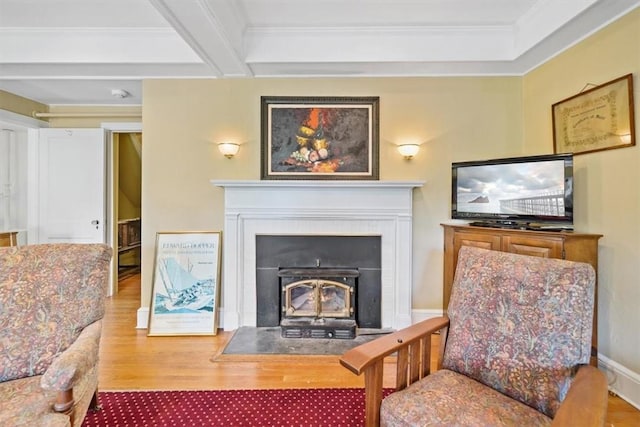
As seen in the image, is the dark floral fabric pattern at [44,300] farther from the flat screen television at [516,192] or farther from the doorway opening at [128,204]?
the doorway opening at [128,204]

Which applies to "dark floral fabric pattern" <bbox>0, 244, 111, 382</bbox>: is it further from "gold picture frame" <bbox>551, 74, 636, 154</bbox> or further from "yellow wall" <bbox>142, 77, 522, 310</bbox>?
"gold picture frame" <bbox>551, 74, 636, 154</bbox>

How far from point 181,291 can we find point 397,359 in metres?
2.39

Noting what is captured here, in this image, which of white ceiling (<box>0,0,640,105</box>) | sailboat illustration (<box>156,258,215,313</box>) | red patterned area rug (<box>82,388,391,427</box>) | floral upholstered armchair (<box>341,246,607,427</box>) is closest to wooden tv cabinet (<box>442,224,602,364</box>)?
floral upholstered armchair (<box>341,246,607,427</box>)

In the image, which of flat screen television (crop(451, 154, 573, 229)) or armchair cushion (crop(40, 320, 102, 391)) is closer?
armchair cushion (crop(40, 320, 102, 391))

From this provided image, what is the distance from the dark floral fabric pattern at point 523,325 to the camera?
1.29 metres

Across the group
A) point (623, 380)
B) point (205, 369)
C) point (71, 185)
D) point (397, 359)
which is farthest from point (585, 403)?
point (71, 185)

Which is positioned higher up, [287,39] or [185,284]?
[287,39]

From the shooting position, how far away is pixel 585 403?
1.01 m

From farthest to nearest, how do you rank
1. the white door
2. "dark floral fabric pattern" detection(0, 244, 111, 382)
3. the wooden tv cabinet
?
the white door
the wooden tv cabinet
"dark floral fabric pattern" detection(0, 244, 111, 382)

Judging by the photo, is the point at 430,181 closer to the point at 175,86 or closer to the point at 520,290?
the point at 520,290

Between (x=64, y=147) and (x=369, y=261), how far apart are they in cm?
401

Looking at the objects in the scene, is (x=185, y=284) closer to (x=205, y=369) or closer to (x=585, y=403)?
(x=205, y=369)

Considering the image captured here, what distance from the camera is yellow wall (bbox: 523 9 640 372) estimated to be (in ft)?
6.60

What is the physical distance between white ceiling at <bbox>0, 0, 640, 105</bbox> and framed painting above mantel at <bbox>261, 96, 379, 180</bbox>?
0.98 ft
